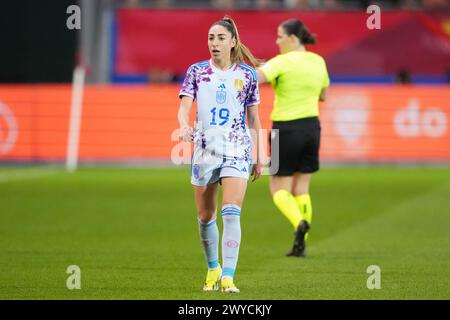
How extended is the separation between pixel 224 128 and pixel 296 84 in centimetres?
317

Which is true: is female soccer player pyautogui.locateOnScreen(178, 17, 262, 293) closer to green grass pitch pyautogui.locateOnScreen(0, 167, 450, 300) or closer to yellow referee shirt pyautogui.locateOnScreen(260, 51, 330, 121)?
green grass pitch pyautogui.locateOnScreen(0, 167, 450, 300)

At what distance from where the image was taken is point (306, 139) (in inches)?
473

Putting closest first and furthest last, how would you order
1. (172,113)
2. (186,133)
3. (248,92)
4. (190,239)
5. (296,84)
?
(186,133) → (248,92) → (296,84) → (190,239) → (172,113)

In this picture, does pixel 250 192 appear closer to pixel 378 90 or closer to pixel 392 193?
pixel 392 193

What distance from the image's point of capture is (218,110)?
8.84 metres

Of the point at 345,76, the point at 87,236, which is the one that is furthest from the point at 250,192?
the point at 345,76

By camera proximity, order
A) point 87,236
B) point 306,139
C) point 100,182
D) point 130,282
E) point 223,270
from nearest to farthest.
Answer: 1. point 223,270
2. point 130,282
3. point 306,139
4. point 87,236
5. point 100,182

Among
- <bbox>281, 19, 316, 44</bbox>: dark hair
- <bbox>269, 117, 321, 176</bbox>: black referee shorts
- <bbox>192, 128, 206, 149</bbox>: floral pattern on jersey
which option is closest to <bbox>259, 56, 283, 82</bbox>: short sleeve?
<bbox>281, 19, 316, 44</bbox>: dark hair

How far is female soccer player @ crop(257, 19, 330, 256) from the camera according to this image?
11.9 metres

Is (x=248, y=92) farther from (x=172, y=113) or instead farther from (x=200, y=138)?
(x=172, y=113)

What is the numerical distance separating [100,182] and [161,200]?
3.27 metres

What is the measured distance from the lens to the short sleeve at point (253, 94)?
8961mm

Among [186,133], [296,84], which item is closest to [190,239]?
[296,84]

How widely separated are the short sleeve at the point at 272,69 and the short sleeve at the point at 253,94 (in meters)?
2.54
